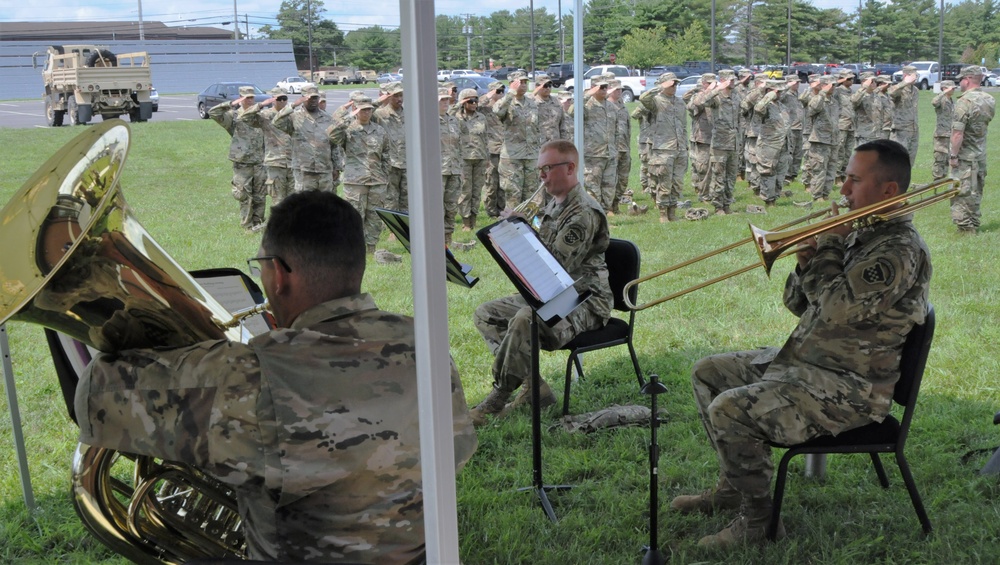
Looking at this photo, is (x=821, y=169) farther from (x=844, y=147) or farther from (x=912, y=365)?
(x=912, y=365)

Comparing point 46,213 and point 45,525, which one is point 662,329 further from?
point 46,213

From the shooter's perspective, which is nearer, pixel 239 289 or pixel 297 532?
pixel 297 532

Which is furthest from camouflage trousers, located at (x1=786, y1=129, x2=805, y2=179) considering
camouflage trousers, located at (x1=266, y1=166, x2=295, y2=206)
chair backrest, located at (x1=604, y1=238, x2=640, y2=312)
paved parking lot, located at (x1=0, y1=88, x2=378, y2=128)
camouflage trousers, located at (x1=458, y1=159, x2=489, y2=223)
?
chair backrest, located at (x1=604, y1=238, x2=640, y2=312)

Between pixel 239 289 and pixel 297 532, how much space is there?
1.25 m

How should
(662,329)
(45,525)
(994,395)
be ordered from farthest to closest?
(662,329) < (994,395) < (45,525)

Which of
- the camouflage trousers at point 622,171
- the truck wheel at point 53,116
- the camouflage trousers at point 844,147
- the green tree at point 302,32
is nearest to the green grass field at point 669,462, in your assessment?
the green tree at point 302,32

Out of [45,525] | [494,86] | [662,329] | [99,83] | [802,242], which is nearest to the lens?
[802,242]

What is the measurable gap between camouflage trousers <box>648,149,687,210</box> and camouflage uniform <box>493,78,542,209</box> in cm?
178

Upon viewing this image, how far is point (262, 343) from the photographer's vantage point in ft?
6.20

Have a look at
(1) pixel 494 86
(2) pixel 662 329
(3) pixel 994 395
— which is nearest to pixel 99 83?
(1) pixel 494 86

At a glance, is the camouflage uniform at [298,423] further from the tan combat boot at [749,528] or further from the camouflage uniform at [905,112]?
the camouflage uniform at [905,112]

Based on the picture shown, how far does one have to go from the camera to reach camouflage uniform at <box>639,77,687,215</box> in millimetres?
12930

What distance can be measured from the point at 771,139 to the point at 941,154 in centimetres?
268

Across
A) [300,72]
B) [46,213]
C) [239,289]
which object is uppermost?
[300,72]
